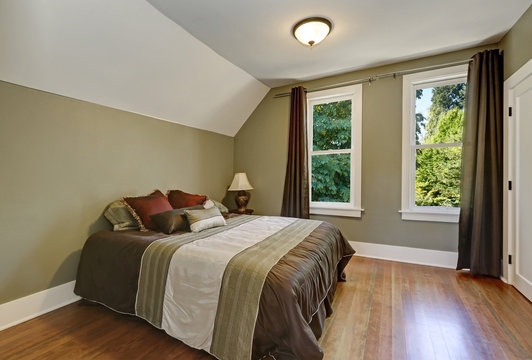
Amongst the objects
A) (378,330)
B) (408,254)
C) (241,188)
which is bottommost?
(378,330)

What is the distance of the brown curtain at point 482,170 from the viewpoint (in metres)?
2.62

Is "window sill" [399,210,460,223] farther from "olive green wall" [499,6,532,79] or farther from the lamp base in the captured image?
the lamp base

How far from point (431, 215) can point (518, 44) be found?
1.99m

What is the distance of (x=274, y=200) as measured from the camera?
161 inches

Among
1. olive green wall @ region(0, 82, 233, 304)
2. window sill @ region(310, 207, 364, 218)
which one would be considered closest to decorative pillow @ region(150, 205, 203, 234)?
olive green wall @ region(0, 82, 233, 304)

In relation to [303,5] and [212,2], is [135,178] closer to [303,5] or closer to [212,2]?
[212,2]

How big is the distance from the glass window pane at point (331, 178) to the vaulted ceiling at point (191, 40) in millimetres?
1358

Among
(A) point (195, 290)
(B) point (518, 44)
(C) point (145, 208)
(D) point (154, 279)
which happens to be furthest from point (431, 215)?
(C) point (145, 208)

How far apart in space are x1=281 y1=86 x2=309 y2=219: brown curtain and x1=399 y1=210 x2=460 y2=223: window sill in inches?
54.0

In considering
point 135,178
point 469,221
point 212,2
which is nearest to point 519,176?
point 469,221

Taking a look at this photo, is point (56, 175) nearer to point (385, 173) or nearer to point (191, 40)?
point (191, 40)

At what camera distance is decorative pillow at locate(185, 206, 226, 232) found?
7.65 feet

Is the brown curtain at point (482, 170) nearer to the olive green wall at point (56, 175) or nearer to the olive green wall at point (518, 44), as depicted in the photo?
the olive green wall at point (518, 44)

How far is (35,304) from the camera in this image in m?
2.04
